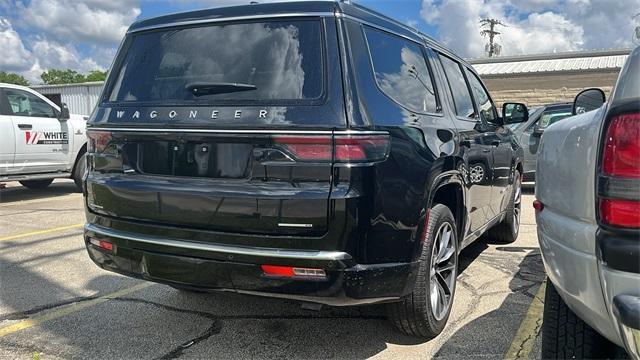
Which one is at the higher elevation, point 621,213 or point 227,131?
point 227,131

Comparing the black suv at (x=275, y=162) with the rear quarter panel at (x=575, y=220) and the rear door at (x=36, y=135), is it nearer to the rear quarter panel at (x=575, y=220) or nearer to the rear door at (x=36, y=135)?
the rear quarter panel at (x=575, y=220)

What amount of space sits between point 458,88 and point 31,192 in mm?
8615

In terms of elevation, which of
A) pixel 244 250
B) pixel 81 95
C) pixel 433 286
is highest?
pixel 81 95

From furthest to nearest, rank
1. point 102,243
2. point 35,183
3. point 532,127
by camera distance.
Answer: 1. point 35,183
2. point 532,127
3. point 102,243

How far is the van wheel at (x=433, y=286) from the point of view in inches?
120

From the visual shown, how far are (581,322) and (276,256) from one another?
4.52 feet

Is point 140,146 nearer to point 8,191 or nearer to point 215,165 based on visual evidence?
point 215,165

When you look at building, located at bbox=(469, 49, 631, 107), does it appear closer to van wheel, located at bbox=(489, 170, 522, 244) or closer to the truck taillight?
van wheel, located at bbox=(489, 170, 522, 244)

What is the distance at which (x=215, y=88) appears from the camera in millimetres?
2875

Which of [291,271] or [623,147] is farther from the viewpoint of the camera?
[291,271]

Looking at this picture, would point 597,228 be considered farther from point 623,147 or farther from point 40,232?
point 40,232

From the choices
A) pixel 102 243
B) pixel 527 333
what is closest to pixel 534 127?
pixel 527 333

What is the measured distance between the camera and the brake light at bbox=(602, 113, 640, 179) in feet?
5.55

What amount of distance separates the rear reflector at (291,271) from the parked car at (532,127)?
8231 millimetres
